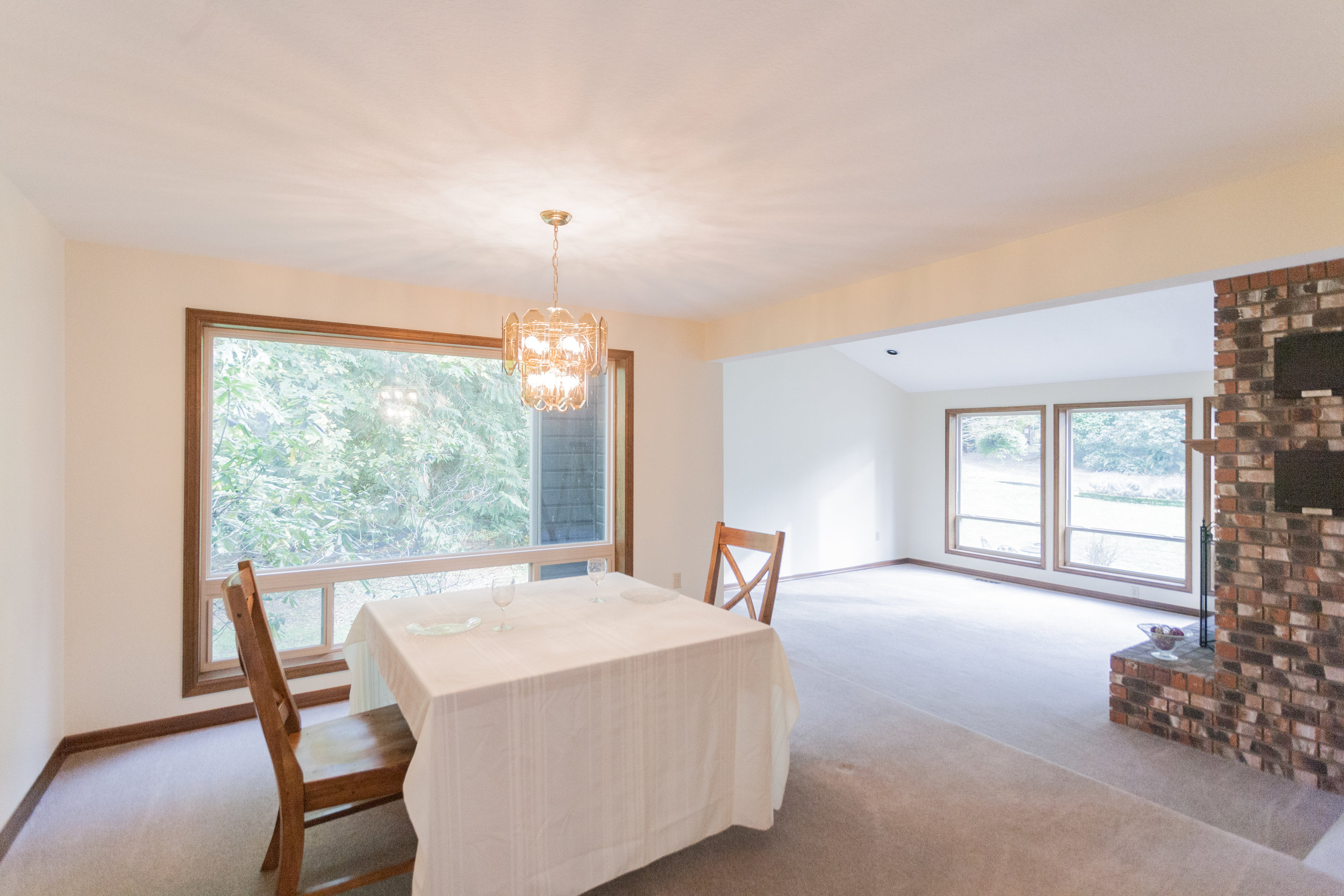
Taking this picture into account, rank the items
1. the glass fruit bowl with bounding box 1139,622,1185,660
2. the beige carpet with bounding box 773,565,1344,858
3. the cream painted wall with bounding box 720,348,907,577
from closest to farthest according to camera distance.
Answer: the beige carpet with bounding box 773,565,1344,858 < the glass fruit bowl with bounding box 1139,622,1185,660 < the cream painted wall with bounding box 720,348,907,577

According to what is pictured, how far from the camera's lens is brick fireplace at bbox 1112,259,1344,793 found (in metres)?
2.69

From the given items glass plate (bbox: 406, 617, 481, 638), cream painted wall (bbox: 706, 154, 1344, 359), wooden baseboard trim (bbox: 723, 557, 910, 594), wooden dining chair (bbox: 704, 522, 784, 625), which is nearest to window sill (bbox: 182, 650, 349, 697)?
glass plate (bbox: 406, 617, 481, 638)

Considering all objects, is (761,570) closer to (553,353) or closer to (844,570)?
(553,353)

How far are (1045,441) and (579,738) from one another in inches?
251

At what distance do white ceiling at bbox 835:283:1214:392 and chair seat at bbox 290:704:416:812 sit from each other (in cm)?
388

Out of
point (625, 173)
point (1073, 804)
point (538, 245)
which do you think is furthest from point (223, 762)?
point (1073, 804)

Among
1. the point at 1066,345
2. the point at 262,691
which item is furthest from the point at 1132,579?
the point at 262,691

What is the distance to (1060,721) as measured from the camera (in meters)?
3.35

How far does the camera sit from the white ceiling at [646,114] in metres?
1.46

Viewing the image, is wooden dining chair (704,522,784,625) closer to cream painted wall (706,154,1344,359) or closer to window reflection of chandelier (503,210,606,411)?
window reflection of chandelier (503,210,606,411)

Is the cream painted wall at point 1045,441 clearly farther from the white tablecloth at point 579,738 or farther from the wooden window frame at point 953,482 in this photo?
the white tablecloth at point 579,738

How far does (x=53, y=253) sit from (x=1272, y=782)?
5648mm

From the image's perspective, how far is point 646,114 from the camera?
1.85 metres

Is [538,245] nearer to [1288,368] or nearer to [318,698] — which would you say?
[318,698]
